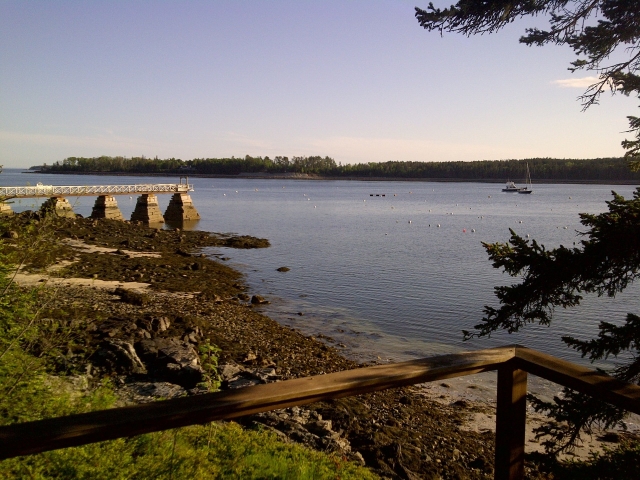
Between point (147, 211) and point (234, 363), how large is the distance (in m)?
46.5

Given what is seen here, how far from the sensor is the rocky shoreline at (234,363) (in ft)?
27.4

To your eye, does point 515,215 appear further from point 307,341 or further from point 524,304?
point 524,304

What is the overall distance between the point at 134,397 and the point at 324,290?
16923 millimetres

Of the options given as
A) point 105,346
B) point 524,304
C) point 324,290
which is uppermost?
point 524,304

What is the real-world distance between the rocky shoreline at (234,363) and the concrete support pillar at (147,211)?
3112 cm

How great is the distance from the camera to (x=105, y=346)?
1115cm

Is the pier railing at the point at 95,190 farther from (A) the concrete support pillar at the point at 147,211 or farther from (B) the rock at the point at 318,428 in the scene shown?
(B) the rock at the point at 318,428

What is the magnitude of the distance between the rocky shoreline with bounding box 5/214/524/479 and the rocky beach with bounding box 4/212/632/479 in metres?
0.03

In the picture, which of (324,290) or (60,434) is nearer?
(60,434)

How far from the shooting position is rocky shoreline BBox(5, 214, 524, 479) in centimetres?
835

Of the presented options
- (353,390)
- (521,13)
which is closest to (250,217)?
(521,13)

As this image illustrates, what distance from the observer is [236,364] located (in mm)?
12664

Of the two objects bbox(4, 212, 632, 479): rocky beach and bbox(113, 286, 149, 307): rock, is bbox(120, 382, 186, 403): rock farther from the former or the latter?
bbox(113, 286, 149, 307): rock

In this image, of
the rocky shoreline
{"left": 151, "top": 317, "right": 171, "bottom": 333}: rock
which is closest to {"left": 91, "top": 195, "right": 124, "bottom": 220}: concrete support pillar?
the rocky shoreline
